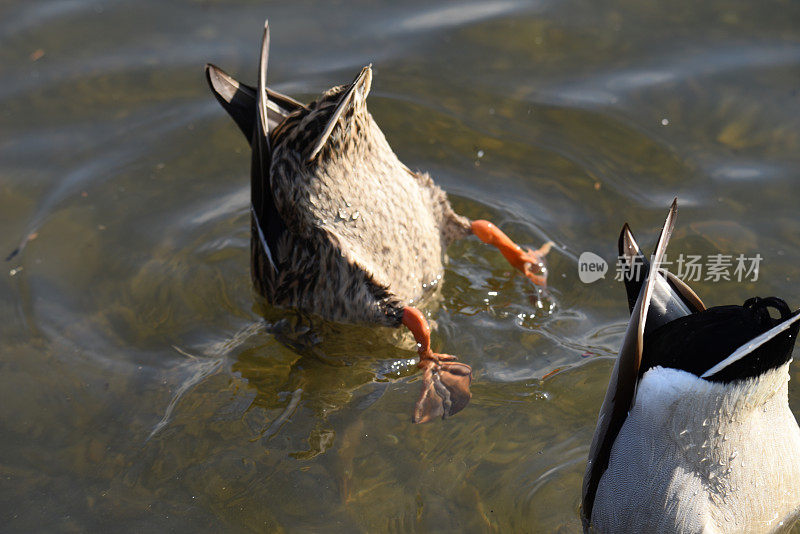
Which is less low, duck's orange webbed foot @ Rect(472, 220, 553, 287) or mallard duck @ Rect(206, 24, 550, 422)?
mallard duck @ Rect(206, 24, 550, 422)

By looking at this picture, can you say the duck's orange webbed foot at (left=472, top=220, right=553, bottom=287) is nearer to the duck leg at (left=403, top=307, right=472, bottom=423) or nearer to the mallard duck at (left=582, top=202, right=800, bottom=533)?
the duck leg at (left=403, top=307, right=472, bottom=423)

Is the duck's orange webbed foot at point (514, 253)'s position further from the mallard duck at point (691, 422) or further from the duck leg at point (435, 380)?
the mallard duck at point (691, 422)

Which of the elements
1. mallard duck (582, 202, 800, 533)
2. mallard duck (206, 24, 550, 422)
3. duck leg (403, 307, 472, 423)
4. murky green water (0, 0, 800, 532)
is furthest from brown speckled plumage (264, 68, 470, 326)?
mallard duck (582, 202, 800, 533)

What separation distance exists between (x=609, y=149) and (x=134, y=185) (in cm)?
267

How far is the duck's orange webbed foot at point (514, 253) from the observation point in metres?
4.07

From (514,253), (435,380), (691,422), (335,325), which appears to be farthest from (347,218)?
(691,422)

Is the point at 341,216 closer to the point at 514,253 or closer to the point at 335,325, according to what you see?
the point at 335,325

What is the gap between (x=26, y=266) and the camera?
14.6 feet

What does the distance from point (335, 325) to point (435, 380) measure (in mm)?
Answer: 522

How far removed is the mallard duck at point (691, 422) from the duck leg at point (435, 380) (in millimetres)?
715

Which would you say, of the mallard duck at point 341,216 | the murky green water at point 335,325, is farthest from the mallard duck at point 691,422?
the mallard duck at point 341,216

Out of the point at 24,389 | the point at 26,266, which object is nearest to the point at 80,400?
the point at 24,389

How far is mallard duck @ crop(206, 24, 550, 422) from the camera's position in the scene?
11.3ft

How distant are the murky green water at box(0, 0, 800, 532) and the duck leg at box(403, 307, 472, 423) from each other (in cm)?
11
